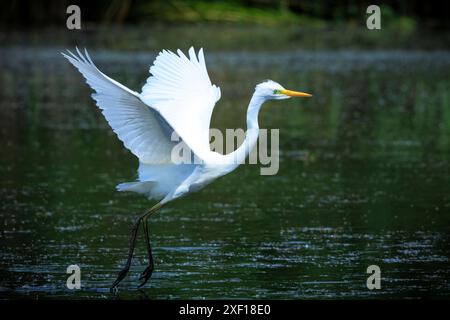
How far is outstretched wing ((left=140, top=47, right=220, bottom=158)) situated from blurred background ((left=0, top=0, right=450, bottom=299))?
1.34 metres

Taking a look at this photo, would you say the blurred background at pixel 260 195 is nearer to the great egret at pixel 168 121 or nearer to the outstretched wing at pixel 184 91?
the great egret at pixel 168 121

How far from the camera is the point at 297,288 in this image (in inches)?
367

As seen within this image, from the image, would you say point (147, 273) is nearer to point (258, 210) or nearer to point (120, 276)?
point (120, 276)

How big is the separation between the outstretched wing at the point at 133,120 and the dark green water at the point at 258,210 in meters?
1.13

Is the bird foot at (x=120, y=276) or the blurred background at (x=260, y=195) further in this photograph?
the blurred background at (x=260, y=195)

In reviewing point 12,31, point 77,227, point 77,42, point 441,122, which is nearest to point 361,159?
point 441,122

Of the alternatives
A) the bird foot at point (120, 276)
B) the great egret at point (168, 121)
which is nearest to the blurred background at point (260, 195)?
the bird foot at point (120, 276)

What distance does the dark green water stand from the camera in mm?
9711

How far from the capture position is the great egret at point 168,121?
9.86 metres

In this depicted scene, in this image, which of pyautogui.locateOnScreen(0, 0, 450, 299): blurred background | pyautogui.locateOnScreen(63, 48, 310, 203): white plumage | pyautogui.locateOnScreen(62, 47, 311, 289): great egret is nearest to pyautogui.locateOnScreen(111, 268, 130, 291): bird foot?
pyautogui.locateOnScreen(62, 47, 311, 289): great egret

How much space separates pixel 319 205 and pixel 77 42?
85.5 ft

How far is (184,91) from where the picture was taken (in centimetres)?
1049

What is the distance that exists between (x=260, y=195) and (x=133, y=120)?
13.5ft
